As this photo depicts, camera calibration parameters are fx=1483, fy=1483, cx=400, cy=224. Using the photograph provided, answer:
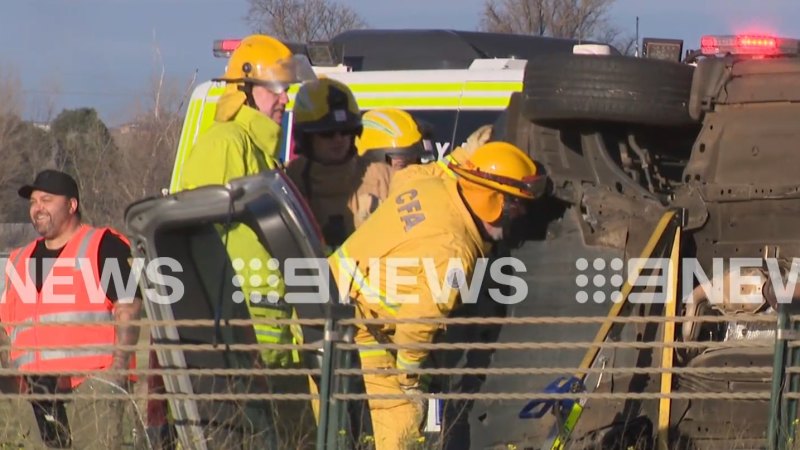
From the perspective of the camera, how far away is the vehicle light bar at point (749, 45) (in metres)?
6.93

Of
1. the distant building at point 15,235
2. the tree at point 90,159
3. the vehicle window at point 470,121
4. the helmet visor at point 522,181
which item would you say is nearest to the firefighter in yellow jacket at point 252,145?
the helmet visor at point 522,181

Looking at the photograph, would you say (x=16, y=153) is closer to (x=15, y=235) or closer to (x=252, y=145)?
(x=15, y=235)

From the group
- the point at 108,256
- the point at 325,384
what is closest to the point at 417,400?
the point at 325,384

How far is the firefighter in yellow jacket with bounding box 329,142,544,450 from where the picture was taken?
5.76 meters

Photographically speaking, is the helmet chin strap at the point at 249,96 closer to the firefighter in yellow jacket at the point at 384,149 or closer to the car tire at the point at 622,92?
the firefighter in yellow jacket at the point at 384,149

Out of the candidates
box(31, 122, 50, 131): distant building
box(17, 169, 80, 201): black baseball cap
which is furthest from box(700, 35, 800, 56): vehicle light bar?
box(31, 122, 50, 131): distant building

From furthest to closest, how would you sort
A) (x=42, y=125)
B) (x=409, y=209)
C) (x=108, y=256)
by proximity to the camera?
(x=42, y=125) → (x=108, y=256) → (x=409, y=209)

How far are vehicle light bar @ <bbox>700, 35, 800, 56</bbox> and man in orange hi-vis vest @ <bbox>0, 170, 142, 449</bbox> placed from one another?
3.09 metres

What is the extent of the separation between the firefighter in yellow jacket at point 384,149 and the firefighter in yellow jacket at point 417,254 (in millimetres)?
940

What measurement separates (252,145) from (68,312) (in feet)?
3.64

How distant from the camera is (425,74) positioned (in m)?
8.55

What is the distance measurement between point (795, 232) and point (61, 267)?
10.5 feet

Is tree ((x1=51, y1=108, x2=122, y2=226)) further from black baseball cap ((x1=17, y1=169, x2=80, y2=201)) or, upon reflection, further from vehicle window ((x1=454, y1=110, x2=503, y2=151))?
black baseball cap ((x1=17, y1=169, x2=80, y2=201))

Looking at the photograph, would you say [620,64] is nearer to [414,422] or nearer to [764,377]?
[764,377]
